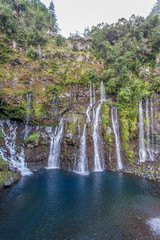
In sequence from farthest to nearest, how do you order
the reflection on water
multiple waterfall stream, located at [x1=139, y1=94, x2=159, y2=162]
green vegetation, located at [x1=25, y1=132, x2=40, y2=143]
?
multiple waterfall stream, located at [x1=139, y1=94, x2=159, y2=162] < green vegetation, located at [x1=25, y1=132, x2=40, y2=143] < the reflection on water

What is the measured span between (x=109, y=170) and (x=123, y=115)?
8.58 m

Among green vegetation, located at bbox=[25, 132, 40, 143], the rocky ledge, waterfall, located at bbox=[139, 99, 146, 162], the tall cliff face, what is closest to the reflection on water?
the rocky ledge

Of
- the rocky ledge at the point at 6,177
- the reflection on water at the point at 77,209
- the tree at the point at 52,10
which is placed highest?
the tree at the point at 52,10

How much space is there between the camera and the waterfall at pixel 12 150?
1556cm

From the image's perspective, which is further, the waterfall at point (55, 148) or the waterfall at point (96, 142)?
the waterfall at point (55, 148)

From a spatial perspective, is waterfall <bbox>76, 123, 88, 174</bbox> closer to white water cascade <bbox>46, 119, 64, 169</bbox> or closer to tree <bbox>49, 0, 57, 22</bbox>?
white water cascade <bbox>46, 119, 64, 169</bbox>

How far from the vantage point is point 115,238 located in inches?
270

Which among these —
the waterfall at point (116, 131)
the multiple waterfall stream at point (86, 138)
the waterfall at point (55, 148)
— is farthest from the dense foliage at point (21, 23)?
the waterfall at point (116, 131)

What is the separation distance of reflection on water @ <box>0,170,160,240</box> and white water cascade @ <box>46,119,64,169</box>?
3.89 meters

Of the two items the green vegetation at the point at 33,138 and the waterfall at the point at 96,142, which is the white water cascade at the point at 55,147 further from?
the waterfall at the point at 96,142

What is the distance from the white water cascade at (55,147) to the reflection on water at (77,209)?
389 centimetres

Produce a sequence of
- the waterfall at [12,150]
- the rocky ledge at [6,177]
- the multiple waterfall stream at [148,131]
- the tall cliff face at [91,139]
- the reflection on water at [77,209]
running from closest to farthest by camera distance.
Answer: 1. the reflection on water at [77,209]
2. the rocky ledge at [6,177]
3. the waterfall at [12,150]
4. the tall cliff face at [91,139]
5. the multiple waterfall stream at [148,131]

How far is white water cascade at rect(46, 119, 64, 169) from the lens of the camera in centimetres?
1806

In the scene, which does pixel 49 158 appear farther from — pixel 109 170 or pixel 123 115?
pixel 123 115
